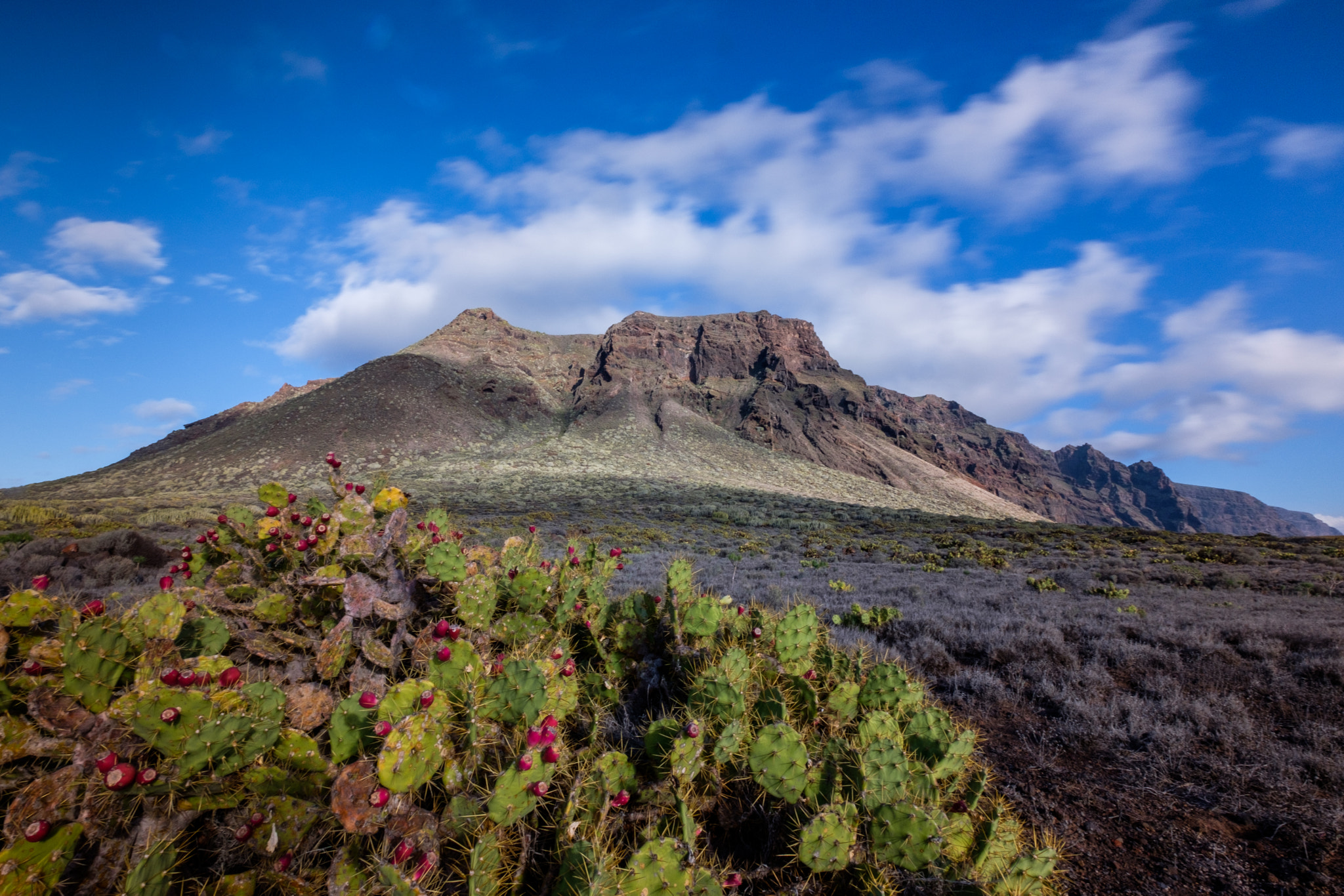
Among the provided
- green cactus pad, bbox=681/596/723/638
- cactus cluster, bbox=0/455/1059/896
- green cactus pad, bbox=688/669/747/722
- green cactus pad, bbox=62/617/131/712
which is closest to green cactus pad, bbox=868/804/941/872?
cactus cluster, bbox=0/455/1059/896

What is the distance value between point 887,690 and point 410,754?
3005 millimetres

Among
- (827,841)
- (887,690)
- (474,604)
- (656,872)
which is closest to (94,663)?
(474,604)

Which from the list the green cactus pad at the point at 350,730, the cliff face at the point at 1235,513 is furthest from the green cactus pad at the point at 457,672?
the cliff face at the point at 1235,513

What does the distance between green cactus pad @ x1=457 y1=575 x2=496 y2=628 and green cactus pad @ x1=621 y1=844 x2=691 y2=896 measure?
84.0 inches

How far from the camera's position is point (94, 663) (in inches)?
92.6

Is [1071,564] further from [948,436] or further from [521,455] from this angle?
[948,436]

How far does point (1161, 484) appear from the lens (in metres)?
146

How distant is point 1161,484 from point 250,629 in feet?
651

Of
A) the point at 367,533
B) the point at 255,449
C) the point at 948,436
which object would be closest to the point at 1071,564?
the point at 367,533

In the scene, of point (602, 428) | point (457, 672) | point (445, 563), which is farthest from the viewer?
point (602, 428)

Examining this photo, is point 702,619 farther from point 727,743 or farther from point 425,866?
point 425,866

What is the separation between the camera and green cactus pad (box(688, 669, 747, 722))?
3053mm

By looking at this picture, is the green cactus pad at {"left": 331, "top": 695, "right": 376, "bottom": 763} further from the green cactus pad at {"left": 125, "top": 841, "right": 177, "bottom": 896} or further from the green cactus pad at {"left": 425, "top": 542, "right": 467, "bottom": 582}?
the green cactus pad at {"left": 425, "top": 542, "right": 467, "bottom": 582}

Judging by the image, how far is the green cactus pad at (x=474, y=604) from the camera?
3773mm
